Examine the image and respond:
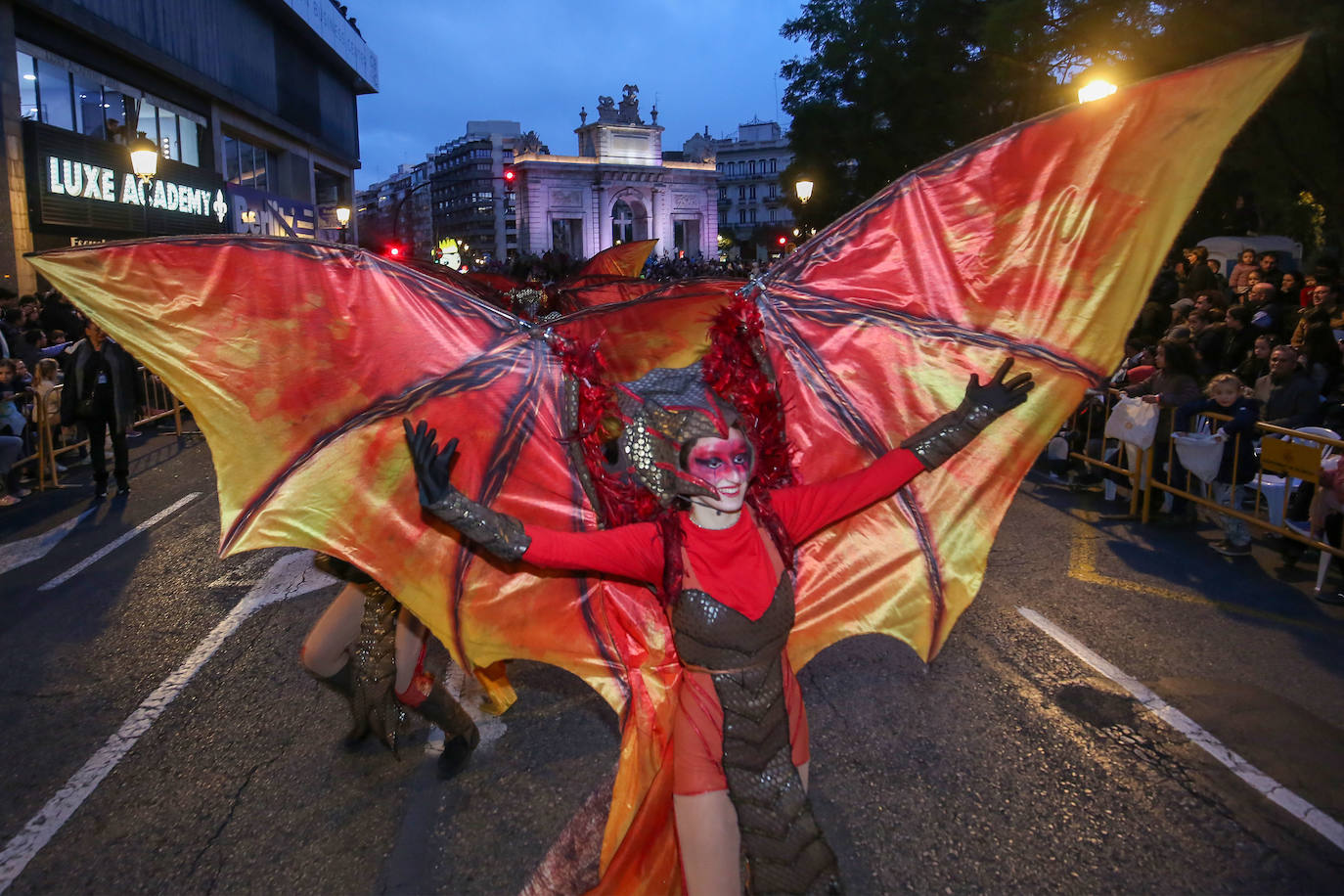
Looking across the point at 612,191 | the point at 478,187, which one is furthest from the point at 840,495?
the point at 478,187

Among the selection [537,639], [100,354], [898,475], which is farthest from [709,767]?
[100,354]

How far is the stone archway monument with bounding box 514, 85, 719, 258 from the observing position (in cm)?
8925

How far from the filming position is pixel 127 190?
21094 millimetres

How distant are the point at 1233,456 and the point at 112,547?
9.38m

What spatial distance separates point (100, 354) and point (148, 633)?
457 centimetres

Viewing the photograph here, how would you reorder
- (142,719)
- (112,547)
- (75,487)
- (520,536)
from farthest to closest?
(75,487) < (112,547) < (142,719) < (520,536)

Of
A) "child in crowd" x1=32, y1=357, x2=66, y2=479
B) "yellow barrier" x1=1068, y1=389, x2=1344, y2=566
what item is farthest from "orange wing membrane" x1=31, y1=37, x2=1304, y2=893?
"child in crowd" x1=32, y1=357, x2=66, y2=479

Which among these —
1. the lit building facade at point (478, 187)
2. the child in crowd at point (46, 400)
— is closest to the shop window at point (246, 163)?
the child in crowd at point (46, 400)

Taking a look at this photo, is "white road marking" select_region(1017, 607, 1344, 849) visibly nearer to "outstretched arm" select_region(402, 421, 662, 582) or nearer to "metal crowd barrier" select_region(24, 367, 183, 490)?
"outstretched arm" select_region(402, 421, 662, 582)

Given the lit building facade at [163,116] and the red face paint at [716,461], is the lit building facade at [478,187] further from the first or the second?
the red face paint at [716,461]

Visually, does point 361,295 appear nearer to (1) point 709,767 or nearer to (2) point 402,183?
(1) point 709,767

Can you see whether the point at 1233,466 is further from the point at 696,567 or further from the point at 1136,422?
the point at 696,567

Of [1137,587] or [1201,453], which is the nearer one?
[1137,587]

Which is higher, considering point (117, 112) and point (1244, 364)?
point (117, 112)
